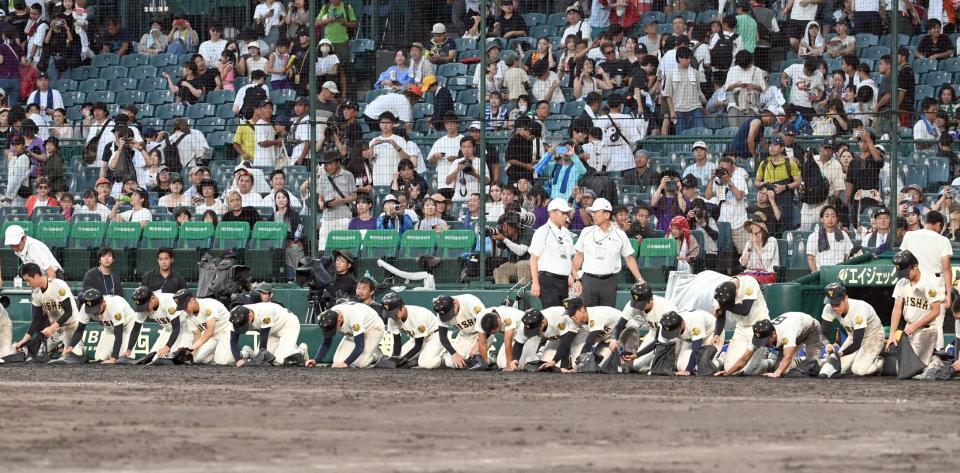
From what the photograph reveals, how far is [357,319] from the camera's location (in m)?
17.2

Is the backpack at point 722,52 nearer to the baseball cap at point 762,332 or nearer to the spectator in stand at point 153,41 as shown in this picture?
the baseball cap at point 762,332

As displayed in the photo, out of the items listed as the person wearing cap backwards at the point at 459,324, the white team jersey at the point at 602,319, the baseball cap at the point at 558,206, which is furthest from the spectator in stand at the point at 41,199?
the white team jersey at the point at 602,319

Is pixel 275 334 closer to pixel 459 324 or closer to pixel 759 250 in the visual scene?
pixel 459 324

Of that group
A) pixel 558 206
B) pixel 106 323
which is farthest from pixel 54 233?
pixel 558 206

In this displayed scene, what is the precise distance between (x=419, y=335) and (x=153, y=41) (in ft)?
32.5

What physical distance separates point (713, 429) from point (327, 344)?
7528mm

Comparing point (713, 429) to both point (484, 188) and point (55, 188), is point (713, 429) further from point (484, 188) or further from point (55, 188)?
point (55, 188)

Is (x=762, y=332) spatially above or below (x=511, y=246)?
below

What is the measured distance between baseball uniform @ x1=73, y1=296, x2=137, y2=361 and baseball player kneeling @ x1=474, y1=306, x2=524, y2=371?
415 cm

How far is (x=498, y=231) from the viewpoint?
1916 centimetres

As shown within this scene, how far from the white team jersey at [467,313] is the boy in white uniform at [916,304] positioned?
4.28m

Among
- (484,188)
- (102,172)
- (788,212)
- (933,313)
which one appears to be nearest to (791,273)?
(788,212)

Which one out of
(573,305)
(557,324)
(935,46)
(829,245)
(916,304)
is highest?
(935,46)

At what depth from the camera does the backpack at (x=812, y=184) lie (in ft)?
60.1
